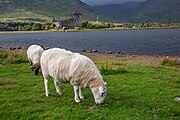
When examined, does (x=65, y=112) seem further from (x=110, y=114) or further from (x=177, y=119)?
(x=177, y=119)

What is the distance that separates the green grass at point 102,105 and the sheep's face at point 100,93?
305 millimetres

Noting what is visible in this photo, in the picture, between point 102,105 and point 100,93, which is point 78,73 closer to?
point 100,93

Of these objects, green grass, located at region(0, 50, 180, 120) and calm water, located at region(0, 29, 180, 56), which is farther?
calm water, located at region(0, 29, 180, 56)

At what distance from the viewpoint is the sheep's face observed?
13.6 metres

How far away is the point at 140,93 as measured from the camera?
54.5 ft

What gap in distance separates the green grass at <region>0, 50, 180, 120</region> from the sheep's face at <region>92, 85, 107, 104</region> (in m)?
0.31

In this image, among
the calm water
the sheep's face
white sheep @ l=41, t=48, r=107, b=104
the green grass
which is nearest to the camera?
the green grass

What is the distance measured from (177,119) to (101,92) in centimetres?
375

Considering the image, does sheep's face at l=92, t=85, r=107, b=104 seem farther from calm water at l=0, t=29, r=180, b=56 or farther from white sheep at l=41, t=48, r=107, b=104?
calm water at l=0, t=29, r=180, b=56

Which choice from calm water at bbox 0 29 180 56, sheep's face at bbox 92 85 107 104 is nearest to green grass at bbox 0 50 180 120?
sheep's face at bbox 92 85 107 104

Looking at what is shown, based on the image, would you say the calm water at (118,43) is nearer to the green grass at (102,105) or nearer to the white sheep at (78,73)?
the green grass at (102,105)

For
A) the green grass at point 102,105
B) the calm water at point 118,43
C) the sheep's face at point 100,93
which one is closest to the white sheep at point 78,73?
the sheep's face at point 100,93

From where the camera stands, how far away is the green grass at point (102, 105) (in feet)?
42.4

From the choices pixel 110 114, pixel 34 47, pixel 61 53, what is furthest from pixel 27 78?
pixel 110 114
